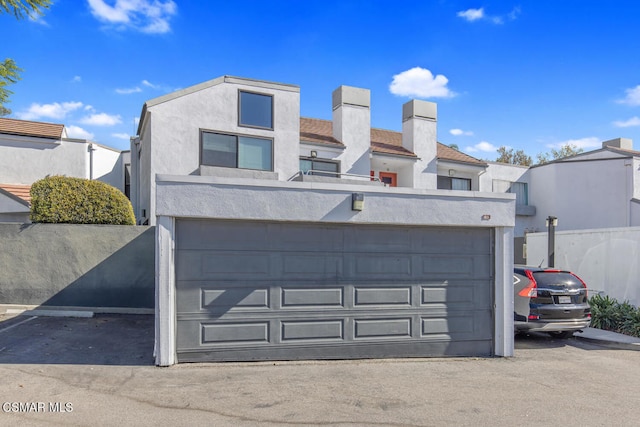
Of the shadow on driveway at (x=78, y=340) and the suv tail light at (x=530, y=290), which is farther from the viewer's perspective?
the suv tail light at (x=530, y=290)

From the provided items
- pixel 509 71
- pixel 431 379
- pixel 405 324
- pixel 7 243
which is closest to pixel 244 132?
pixel 7 243

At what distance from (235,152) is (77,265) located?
6.82m

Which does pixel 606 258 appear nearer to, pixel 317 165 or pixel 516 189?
pixel 317 165

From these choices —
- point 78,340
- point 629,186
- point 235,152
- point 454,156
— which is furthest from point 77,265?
point 629,186

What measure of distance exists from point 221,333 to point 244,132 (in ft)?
34.5

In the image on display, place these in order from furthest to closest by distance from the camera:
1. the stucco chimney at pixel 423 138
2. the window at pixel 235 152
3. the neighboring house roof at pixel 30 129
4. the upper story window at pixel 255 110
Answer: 1. the stucco chimney at pixel 423 138
2. the neighboring house roof at pixel 30 129
3. the upper story window at pixel 255 110
4. the window at pixel 235 152

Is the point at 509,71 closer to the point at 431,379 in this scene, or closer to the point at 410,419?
the point at 431,379

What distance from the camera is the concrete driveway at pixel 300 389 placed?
5.03 metres

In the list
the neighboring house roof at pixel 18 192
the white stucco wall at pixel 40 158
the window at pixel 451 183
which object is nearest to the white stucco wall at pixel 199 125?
the neighboring house roof at pixel 18 192

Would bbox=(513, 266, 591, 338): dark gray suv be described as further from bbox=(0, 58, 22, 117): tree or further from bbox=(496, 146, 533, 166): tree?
bbox=(496, 146, 533, 166): tree

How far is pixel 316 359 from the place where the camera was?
24.6 feet

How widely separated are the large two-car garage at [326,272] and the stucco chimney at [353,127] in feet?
36.6

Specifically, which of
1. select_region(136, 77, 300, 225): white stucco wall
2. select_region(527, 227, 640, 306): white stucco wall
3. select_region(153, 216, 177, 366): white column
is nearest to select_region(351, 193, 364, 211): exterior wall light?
select_region(153, 216, 177, 366): white column

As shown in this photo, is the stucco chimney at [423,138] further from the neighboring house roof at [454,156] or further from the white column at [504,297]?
the white column at [504,297]
